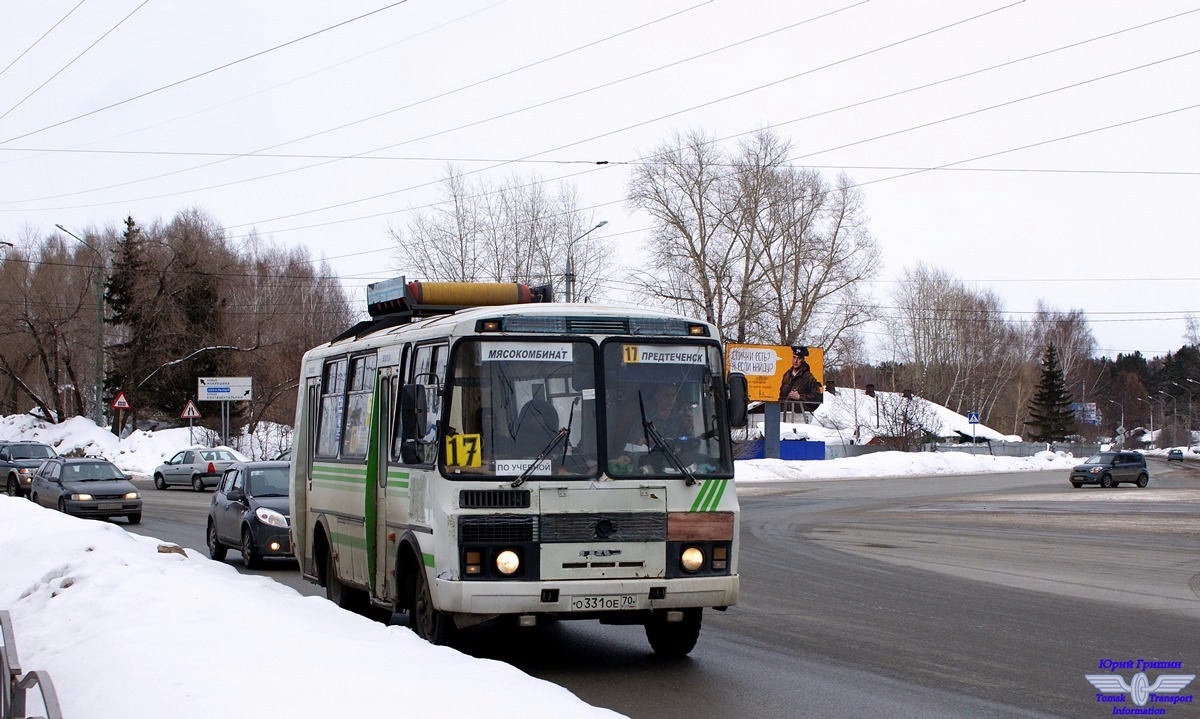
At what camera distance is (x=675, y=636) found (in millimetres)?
9953

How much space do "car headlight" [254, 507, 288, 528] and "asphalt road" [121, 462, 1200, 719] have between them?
2.31ft

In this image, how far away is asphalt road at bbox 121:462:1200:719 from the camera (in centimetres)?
835

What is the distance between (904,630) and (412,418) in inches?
217

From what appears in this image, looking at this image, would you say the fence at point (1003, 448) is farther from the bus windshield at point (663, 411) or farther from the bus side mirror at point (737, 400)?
the bus windshield at point (663, 411)

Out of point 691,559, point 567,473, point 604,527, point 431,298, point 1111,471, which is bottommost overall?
point 1111,471

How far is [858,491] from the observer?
4362 cm

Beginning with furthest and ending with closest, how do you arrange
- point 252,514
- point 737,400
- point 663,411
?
point 252,514, point 737,400, point 663,411

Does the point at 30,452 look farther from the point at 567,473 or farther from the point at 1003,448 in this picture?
the point at 1003,448

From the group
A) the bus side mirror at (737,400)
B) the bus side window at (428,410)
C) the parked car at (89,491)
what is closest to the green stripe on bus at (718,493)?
the bus side mirror at (737,400)

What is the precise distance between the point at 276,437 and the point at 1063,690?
57.7m

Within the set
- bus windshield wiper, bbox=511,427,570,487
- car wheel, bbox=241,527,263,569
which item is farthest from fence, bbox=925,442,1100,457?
bus windshield wiper, bbox=511,427,570,487

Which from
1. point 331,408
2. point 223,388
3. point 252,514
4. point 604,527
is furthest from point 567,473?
point 223,388

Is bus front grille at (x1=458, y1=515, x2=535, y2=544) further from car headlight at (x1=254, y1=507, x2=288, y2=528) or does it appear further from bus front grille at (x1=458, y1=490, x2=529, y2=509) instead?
car headlight at (x1=254, y1=507, x2=288, y2=528)

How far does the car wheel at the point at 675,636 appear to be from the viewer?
9.79 metres
